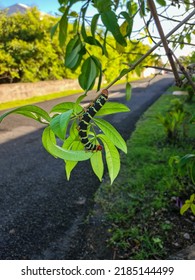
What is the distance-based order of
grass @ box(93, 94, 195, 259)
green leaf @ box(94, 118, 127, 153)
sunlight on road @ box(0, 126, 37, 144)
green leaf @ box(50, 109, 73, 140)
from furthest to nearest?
sunlight on road @ box(0, 126, 37, 144) → grass @ box(93, 94, 195, 259) → green leaf @ box(94, 118, 127, 153) → green leaf @ box(50, 109, 73, 140)

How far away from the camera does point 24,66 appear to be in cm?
1111

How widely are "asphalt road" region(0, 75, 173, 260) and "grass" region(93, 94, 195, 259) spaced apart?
0.87 feet

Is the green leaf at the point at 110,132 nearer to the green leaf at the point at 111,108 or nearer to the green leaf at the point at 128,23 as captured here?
the green leaf at the point at 111,108

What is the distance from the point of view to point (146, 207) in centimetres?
266

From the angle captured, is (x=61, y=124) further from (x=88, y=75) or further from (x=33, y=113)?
(x=88, y=75)

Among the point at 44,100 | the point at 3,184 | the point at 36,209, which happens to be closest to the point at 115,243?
the point at 36,209

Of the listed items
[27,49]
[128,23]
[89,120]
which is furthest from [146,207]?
[27,49]

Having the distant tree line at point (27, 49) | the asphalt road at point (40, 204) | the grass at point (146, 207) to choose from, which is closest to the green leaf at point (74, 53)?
the asphalt road at point (40, 204)

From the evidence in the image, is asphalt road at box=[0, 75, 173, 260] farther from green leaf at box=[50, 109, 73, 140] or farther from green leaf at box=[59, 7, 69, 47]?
green leaf at box=[50, 109, 73, 140]

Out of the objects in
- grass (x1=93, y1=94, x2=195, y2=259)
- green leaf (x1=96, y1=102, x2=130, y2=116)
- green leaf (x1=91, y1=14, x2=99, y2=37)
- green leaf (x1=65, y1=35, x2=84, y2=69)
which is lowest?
grass (x1=93, y1=94, x2=195, y2=259)

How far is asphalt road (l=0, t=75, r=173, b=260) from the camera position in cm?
217

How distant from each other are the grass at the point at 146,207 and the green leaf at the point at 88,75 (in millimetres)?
1305

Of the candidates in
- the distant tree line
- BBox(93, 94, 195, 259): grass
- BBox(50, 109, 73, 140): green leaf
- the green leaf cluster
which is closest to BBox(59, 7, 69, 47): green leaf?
the green leaf cluster
